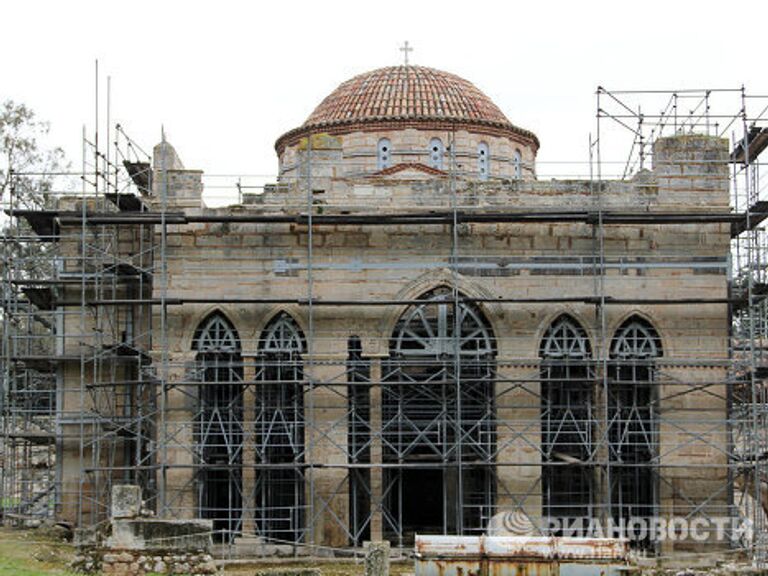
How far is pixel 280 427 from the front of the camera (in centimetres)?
2736

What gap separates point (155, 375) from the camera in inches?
1067

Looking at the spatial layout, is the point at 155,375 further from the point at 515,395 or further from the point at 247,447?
the point at 515,395

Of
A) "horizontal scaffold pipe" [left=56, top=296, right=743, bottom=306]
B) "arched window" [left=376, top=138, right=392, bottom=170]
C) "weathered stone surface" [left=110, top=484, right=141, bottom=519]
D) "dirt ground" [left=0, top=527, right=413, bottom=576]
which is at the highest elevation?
"arched window" [left=376, top=138, right=392, bottom=170]

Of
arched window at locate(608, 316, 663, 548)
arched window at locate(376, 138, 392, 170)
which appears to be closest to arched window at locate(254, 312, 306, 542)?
arched window at locate(608, 316, 663, 548)

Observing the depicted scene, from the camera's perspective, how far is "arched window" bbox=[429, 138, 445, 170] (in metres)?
34.2

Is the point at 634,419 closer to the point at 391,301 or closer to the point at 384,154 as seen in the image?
the point at 391,301

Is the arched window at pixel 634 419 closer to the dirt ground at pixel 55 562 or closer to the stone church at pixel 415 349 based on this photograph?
the stone church at pixel 415 349

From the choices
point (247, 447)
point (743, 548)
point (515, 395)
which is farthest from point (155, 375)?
point (743, 548)

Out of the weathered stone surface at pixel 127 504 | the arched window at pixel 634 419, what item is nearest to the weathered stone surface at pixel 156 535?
the weathered stone surface at pixel 127 504

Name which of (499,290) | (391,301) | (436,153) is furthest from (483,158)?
(391,301)

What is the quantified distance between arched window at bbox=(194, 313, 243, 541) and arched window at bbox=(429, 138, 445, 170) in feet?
30.2

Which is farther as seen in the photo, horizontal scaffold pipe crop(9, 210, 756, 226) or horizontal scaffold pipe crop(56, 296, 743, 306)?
horizontal scaffold pipe crop(9, 210, 756, 226)

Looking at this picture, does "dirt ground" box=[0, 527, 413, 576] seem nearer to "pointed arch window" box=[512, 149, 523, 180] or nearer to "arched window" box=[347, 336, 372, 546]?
"arched window" box=[347, 336, 372, 546]

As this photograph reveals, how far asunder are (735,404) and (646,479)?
3.42 m
